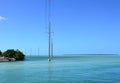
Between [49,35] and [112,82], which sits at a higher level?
[49,35]

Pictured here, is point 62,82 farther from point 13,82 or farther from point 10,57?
point 10,57

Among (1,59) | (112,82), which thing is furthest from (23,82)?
(1,59)

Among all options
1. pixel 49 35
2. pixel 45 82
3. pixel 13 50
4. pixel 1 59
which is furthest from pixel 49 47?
pixel 45 82

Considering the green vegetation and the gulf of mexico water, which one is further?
the green vegetation

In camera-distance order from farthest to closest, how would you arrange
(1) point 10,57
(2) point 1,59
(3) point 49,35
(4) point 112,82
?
(1) point 10,57 → (2) point 1,59 → (3) point 49,35 → (4) point 112,82

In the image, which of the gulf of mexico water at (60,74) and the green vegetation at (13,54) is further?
the green vegetation at (13,54)

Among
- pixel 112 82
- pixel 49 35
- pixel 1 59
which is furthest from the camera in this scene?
pixel 1 59

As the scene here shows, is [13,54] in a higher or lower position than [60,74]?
higher

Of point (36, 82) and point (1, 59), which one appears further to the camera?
point (1, 59)

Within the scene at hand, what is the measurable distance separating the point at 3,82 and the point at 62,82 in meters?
5.45

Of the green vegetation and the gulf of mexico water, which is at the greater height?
the green vegetation

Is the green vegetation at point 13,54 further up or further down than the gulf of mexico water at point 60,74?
further up

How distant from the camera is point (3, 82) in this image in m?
22.9

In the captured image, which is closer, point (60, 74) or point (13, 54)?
point (60, 74)
